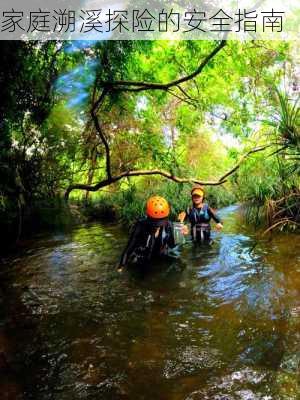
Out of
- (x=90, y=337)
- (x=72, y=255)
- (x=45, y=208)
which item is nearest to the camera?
(x=90, y=337)

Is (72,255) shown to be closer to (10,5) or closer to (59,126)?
(10,5)

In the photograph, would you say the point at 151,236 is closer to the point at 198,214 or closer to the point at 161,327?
the point at 198,214

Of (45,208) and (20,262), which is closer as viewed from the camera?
(20,262)

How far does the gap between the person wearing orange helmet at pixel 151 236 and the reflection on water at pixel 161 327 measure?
30 cm

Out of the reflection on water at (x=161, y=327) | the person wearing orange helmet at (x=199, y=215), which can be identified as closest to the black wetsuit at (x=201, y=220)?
the person wearing orange helmet at (x=199, y=215)

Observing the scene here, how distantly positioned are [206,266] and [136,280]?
1375mm

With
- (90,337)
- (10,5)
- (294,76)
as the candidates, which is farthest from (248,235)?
(294,76)

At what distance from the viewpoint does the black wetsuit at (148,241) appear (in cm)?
582

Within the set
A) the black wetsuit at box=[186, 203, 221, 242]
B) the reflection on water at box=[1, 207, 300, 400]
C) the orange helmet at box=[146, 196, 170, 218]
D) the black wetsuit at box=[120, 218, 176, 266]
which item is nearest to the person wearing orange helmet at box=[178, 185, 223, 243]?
the black wetsuit at box=[186, 203, 221, 242]

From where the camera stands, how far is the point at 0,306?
445 cm

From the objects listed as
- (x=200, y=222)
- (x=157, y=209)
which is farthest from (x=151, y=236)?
(x=200, y=222)

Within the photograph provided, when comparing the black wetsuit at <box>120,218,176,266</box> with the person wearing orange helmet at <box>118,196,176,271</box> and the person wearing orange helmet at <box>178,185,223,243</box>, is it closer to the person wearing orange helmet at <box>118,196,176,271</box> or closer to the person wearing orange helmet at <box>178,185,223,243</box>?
the person wearing orange helmet at <box>118,196,176,271</box>

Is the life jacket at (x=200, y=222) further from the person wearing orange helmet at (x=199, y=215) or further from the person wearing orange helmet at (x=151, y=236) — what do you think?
the person wearing orange helmet at (x=151, y=236)

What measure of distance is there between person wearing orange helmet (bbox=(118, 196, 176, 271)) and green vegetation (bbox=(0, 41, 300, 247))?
6.12ft
